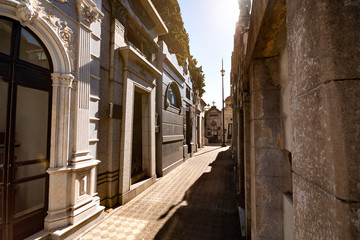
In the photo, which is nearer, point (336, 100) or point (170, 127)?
point (336, 100)

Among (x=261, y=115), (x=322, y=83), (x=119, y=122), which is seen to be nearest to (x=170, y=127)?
(x=119, y=122)

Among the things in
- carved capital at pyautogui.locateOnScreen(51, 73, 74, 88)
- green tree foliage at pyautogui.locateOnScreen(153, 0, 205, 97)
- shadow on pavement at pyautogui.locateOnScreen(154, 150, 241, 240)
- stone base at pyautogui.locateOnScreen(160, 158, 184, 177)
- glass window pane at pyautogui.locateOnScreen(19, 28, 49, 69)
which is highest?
green tree foliage at pyautogui.locateOnScreen(153, 0, 205, 97)

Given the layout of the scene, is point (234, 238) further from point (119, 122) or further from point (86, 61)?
point (86, 61)

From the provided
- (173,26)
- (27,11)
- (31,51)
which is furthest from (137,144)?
(173,26)

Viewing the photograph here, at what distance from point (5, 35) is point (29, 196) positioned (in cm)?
331

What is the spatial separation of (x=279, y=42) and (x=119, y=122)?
4914mm

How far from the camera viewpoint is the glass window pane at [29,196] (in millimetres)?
3295

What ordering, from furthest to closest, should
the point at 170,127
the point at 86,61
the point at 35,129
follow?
the point at 170,127
the point at 86,61
the point at 35,129

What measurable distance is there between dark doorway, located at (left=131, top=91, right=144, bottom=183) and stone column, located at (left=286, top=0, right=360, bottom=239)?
670cm

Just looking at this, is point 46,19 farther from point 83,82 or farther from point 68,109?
point 68,109

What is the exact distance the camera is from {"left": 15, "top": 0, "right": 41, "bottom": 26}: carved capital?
3039mm

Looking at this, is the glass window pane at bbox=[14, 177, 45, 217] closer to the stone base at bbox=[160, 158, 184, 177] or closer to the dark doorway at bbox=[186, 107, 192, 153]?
the stone base at bbox=[160, 158, 184, 177]

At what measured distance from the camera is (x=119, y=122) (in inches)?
219

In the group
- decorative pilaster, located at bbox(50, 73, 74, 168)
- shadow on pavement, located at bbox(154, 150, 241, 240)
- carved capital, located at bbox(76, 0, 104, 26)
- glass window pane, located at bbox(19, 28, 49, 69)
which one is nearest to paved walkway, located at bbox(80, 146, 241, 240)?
shadow on pavement, located at bbox(154, 150, 241, 240)
